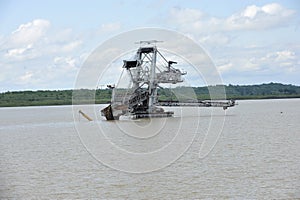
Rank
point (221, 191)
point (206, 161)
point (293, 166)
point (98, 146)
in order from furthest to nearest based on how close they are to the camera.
Result: point (98, 146) → point (206, 161) → point (293, 166) → point (221, 191)

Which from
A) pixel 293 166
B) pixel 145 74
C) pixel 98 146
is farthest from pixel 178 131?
pixel 293 166

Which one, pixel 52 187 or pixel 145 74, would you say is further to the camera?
pixel 145 74

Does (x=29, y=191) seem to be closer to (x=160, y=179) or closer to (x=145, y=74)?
(x=160, y=179)

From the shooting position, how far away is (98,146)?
34.1 meters

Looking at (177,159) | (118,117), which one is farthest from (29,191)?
(118,117)

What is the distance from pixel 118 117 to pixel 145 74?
17.7 ft

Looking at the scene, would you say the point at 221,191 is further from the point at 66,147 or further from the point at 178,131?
the point at 178,131

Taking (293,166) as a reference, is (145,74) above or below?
above

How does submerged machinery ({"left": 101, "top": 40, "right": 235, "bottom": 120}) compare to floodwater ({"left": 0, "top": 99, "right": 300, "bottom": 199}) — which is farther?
submerged machinery ({"left": 101, "top": 40, "right": 235, "bottom": 120})

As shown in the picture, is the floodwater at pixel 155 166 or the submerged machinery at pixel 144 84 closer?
the floodwater at pixel 155 166

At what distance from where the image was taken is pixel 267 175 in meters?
22.1

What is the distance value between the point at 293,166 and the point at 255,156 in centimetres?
358

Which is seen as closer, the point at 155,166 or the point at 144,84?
the point at 155,166

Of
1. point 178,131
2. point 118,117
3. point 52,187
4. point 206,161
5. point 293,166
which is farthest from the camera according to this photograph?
point 118,117
